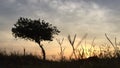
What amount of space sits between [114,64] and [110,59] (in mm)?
681

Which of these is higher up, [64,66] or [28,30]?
[28,30]

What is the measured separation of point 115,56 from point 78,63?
1.09m

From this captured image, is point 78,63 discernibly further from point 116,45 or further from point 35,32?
point 35,32

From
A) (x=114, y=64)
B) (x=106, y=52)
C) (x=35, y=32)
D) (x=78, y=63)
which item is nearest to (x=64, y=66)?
(x=78, y=63)

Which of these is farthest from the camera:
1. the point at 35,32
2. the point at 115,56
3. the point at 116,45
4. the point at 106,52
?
the point at 35,32

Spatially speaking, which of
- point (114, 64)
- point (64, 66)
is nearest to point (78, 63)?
point (64, 66)

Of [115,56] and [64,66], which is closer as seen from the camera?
[115,56]

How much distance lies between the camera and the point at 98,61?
691cm

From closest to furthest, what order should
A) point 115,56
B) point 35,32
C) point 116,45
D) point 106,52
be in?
point 116,45
point 115,56
point 106,52
point 35,32

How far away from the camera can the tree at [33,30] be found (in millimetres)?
62281

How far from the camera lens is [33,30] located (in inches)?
2452

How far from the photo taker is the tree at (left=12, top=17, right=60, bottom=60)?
62.3 m

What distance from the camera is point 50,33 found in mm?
64062

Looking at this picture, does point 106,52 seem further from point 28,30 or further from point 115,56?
point 28,30
